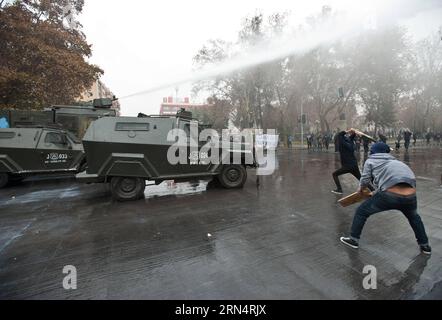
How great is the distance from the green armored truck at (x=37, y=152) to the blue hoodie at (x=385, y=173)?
10.1 m

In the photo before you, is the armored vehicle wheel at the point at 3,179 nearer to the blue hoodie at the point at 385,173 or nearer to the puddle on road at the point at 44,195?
the puddle on road at the point at 44,195

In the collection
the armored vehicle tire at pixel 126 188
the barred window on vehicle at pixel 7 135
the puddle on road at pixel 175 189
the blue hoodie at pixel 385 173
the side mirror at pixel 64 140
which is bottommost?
the puddle on road at pixel 175 189

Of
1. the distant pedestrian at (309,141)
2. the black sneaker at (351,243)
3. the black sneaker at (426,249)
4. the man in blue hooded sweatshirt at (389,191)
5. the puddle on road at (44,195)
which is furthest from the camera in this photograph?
the distant pedestrian at (309,141)

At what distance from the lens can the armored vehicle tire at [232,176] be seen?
8734 mm

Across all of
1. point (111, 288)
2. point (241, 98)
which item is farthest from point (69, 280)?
point (241, 98)

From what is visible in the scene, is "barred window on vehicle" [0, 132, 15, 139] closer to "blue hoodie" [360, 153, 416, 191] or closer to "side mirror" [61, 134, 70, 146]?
"side mirror" [61, 134, 70, 146]

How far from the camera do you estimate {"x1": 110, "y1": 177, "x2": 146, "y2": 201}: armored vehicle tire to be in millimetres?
7523

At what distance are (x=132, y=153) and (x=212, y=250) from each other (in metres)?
4.21

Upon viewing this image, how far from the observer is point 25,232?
5.29 metres

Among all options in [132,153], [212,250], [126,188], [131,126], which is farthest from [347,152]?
[126,188]

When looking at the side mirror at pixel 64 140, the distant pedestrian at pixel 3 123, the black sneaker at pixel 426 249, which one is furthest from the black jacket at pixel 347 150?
the distant pedestrian at pixel 3 123

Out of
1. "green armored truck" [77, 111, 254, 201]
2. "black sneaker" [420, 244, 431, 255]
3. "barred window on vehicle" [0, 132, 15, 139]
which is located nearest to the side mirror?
"barred window on vehicle" [0, 132, 15, 139]

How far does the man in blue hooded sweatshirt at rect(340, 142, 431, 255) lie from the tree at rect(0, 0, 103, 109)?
16.8 meters

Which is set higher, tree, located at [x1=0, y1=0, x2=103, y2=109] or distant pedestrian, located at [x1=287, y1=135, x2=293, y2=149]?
tree, located at [x1=0, y1=0, x2=103, y2=109]
